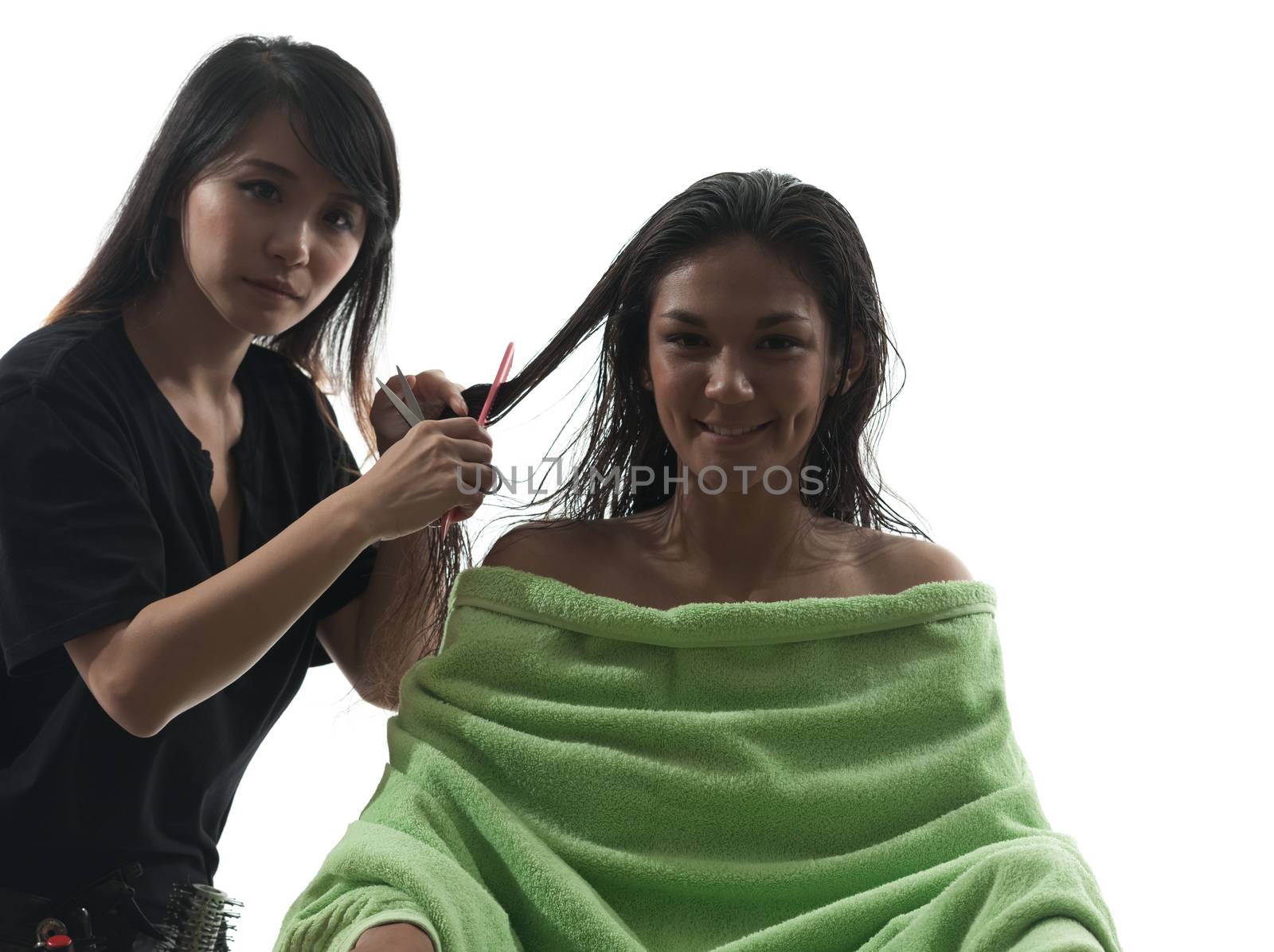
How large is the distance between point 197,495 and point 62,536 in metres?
0.18

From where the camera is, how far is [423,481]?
1.44 meters

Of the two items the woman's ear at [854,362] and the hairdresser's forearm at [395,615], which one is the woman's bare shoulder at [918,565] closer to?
the woman's ear at [854,362]

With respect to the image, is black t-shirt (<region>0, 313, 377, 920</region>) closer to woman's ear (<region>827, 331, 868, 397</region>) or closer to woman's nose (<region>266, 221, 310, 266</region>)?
woman's nose (<region>266, 221, 310, 266</region>)

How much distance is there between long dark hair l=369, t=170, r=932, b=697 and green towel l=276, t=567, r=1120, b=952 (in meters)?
0.22

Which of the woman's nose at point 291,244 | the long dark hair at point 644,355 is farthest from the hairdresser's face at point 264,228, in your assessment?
the long dark hair at point 644,355

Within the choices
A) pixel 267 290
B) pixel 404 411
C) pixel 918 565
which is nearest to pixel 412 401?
pixel 404 411

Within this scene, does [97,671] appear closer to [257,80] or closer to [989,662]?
[257,80]

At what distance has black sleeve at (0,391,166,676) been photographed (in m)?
1.40

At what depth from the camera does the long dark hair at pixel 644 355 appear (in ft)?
5.22

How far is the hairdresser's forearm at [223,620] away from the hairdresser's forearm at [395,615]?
266 millimetres

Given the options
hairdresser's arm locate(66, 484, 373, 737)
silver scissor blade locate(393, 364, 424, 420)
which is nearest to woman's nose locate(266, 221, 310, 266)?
silver scissor blade locate(393, 364, 424, 420)

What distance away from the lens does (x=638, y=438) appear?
1.73 m

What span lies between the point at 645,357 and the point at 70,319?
608 mm

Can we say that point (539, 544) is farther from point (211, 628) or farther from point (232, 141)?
point (232, 141)
